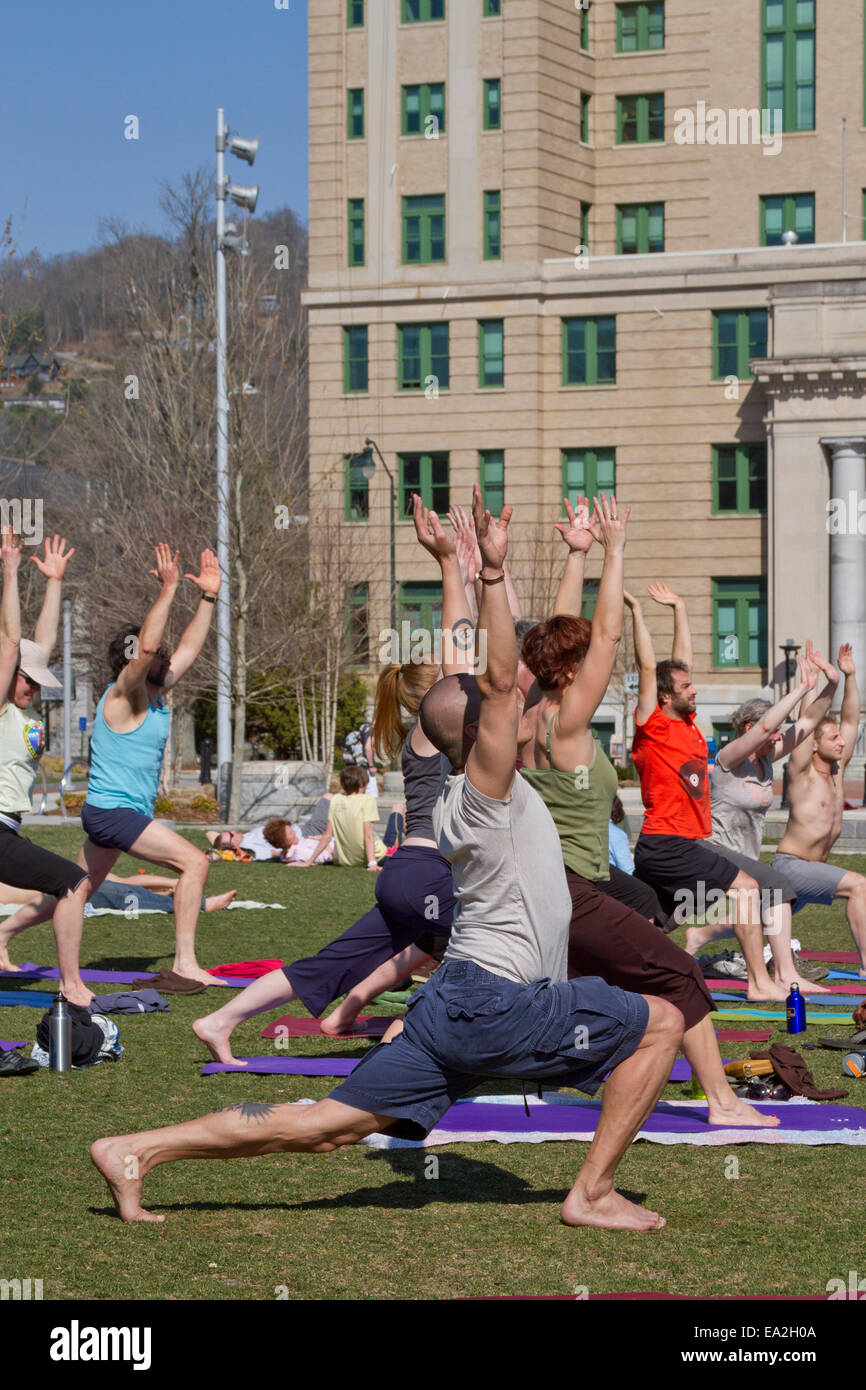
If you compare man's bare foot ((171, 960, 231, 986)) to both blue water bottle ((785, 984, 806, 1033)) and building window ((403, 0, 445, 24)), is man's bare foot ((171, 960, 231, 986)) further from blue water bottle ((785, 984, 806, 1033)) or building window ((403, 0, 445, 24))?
building window ((403, 0, 445, 24))

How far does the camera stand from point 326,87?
180ft

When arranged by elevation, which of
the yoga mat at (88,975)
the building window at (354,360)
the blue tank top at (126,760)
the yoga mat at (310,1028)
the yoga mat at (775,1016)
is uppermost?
the building window at (354,360)

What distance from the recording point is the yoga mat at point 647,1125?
7066mm

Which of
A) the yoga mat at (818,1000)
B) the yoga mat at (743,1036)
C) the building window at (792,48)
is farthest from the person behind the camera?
the building window at (792,48)

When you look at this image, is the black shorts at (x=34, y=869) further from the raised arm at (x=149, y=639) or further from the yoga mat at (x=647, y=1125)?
the yoga mat at (x=647, y=1125)

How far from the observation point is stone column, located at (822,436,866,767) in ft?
156

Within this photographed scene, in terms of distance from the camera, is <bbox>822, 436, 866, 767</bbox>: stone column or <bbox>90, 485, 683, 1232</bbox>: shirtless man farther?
<bbox>822, 436, 866, 767</bbox>: stone column

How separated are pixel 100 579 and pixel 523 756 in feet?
118

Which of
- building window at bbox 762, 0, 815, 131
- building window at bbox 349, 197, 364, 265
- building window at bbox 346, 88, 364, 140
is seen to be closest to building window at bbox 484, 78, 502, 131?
building window at bbox 346, 88, 364, 140

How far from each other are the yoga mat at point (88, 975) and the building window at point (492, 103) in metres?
46.3

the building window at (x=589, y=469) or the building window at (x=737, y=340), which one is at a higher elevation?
the building window at (x=737, y=340)

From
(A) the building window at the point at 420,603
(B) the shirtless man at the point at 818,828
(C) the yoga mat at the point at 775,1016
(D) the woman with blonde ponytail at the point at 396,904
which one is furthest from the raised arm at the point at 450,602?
(A) the building window at the point at 420,603

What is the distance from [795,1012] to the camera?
9.45 m

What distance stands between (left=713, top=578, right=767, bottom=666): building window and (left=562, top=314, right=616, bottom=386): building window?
306 inches
